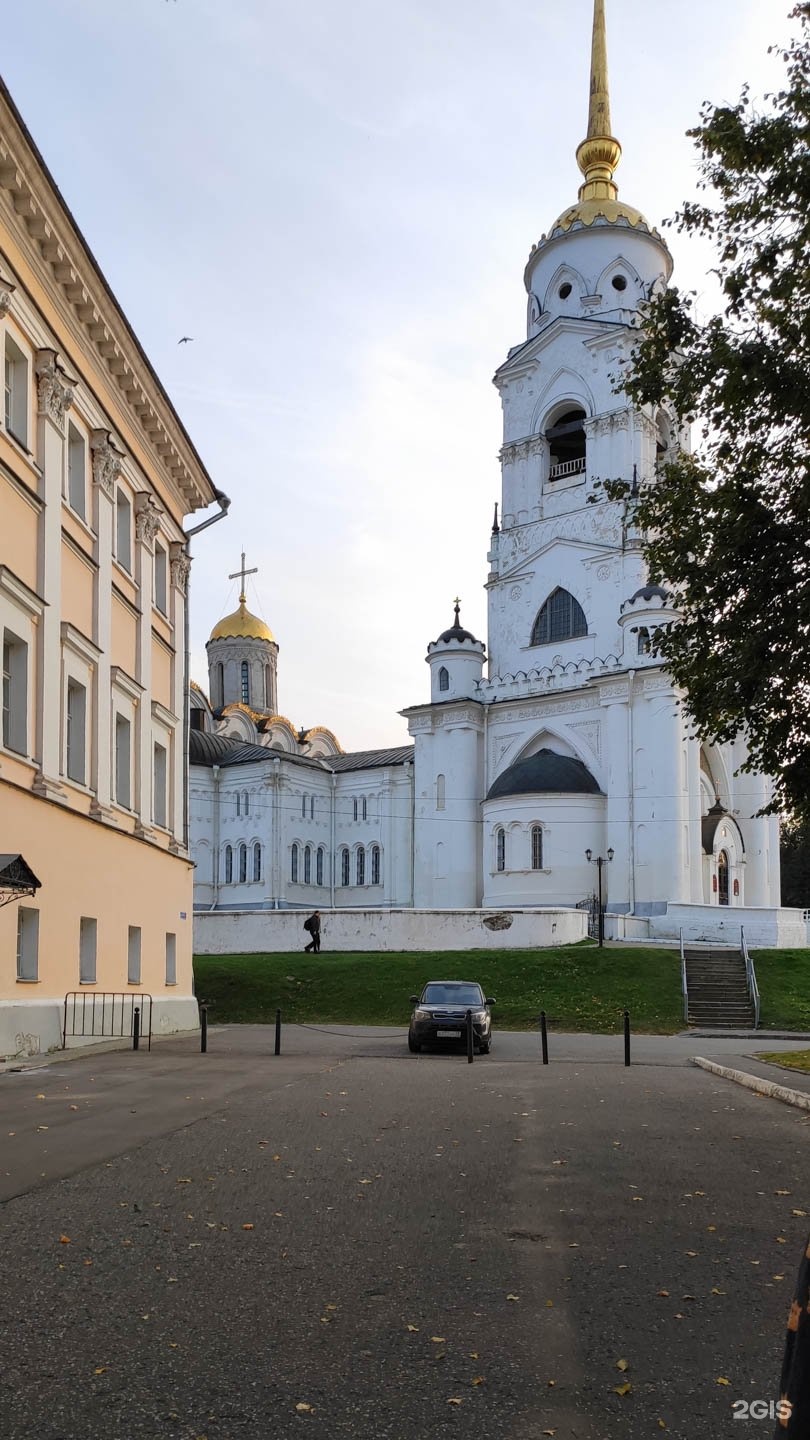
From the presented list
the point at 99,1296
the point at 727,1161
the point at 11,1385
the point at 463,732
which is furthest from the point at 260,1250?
the point at 463,732

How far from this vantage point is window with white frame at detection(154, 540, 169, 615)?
28.8 m

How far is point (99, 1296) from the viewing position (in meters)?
6.06

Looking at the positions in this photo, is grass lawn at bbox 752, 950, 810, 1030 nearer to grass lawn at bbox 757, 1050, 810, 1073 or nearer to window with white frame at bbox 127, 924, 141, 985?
grass lawn at bbox 757, 1050, 810, 1073

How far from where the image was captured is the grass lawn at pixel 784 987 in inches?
1294

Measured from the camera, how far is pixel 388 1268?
6.76m

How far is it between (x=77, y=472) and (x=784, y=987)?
23.5 meters

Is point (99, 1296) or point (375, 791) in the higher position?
point (375, 791)

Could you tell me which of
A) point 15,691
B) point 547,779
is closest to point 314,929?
point 547,779

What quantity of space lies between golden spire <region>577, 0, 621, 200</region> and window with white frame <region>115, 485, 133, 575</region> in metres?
48.3

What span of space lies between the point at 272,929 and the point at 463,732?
18349mm

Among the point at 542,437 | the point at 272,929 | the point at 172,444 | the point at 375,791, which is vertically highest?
the point at 542,437


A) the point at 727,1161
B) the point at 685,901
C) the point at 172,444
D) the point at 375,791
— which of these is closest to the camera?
the point at 727,1161

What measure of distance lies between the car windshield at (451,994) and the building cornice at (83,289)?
12311mm

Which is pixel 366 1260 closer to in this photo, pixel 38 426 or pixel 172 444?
pixel 38 426
